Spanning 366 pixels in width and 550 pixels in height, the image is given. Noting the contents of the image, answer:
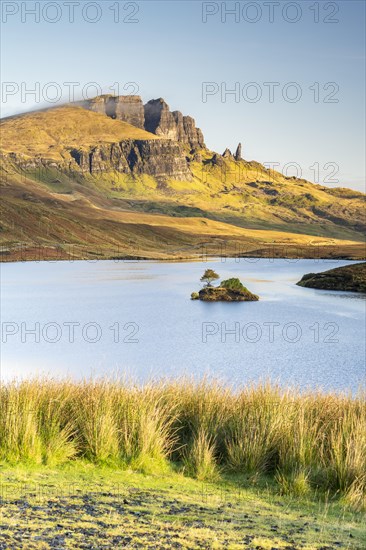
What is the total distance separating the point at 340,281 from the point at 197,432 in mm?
59612

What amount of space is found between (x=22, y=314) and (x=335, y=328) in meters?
19.3

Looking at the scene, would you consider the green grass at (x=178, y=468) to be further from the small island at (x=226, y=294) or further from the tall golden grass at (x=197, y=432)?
the small island at (x=226, y=294)

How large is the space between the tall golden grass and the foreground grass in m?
0.36

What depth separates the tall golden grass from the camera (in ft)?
35.7

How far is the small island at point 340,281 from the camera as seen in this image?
68312 mm

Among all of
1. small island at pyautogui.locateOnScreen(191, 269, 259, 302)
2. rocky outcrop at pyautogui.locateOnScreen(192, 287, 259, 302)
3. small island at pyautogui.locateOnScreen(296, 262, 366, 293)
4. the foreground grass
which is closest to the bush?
small island at pyautogui.locateOnScreen(191, 269, 259, 302)

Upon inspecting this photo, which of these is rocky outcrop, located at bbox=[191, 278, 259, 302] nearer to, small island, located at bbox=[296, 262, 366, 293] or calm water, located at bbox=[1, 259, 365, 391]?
calm water, located at bbox=[1, 259, 365, 391]

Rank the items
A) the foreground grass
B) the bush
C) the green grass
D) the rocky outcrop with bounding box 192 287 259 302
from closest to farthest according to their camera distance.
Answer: the foreground grass
the green grass
the rocky outcrop with bounding box 192 287 259 302
the bush

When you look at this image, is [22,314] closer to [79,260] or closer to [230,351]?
[230,351]

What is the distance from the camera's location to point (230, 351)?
33.2m

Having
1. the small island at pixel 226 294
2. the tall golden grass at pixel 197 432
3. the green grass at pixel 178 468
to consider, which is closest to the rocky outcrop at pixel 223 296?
the small island at pixel 226 294

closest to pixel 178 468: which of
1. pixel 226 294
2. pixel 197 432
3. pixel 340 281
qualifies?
pixel 197 432

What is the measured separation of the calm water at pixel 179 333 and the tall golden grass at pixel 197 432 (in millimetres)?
2524

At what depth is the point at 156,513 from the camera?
28.9 feet
